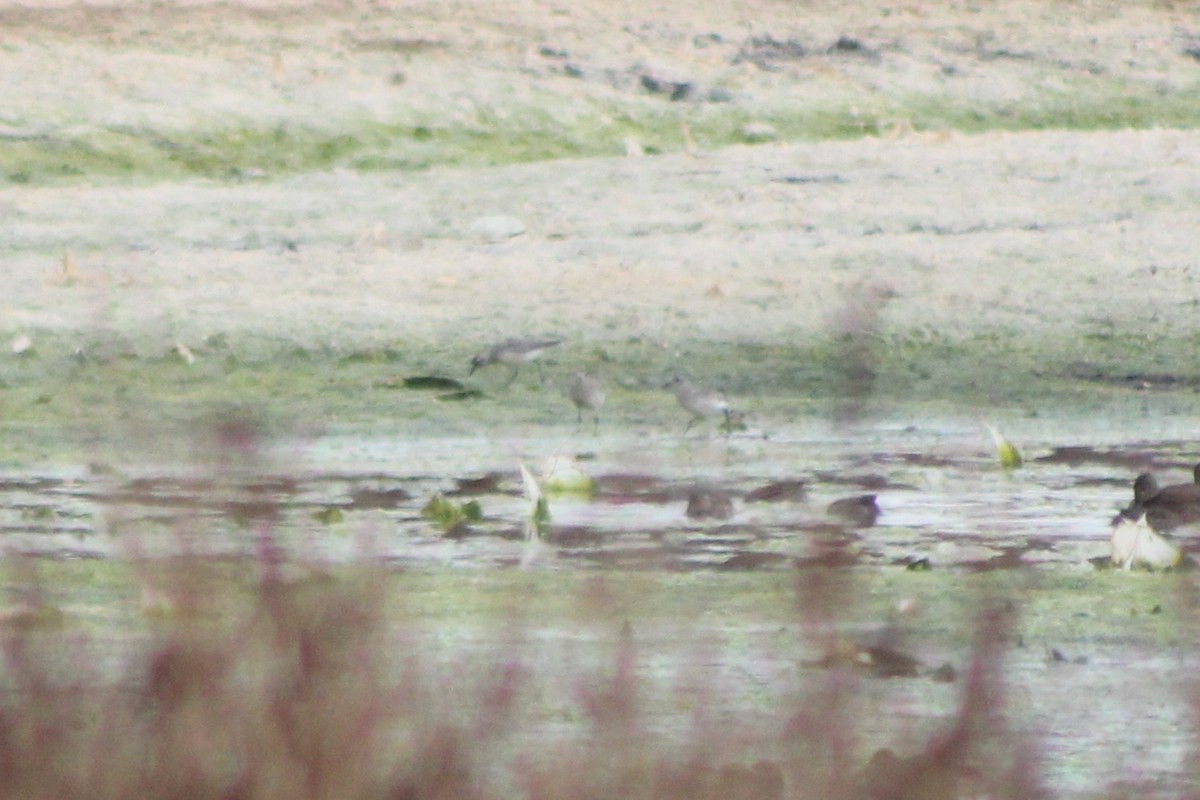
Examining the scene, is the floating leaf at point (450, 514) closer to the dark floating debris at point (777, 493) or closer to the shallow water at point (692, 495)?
the shallow water at point (692, 495)

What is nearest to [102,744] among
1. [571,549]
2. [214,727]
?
[214,727]

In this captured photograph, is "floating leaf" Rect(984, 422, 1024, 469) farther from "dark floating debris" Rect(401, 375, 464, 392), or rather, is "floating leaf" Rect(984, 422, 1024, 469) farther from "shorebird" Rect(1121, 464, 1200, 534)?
"dark floating debris" Rect(401, 375, 464, 392)

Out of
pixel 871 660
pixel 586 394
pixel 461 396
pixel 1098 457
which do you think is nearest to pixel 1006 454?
pixel 1098 457

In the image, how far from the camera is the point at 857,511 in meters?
5.01

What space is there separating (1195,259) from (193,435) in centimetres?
653

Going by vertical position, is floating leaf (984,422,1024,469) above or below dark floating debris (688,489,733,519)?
above

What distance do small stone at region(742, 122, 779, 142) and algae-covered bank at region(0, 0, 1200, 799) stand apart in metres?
0.03

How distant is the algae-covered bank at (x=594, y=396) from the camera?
2.23 m

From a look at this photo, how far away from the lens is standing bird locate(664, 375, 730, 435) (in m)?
6.41

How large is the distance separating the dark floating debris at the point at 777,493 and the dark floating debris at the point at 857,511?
213 mm

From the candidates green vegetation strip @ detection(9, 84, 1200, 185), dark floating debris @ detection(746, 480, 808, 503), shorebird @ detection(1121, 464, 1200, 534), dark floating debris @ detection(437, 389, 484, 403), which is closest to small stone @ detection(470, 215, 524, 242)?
green vegetation strip @ detection(9, 84, 1200, 185)

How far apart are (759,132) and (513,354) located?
5287 mm

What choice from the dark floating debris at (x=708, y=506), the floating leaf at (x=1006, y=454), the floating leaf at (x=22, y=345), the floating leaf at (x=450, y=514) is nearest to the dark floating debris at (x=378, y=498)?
the floating leaf at (x=450, y=514)

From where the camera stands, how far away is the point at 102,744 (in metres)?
2.21
